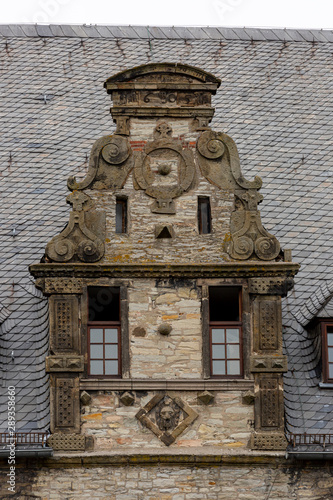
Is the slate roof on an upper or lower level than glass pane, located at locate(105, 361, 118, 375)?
upper

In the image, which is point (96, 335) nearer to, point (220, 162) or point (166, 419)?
point (166, 419)

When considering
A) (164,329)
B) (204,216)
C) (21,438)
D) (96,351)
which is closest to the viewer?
(21,438)

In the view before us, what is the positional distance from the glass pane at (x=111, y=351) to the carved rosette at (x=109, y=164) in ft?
9.09

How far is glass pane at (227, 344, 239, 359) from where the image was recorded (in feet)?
83.8

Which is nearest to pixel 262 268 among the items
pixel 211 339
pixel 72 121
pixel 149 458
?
pixel 211 339

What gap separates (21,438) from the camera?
2467 centimetres

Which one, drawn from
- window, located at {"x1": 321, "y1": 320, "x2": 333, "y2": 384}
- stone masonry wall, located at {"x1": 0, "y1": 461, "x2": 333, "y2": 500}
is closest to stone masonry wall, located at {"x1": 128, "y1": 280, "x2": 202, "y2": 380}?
stone masonry wall, located at {"x1": 0, "y1": 461, "x2": 333, "y2": 500}

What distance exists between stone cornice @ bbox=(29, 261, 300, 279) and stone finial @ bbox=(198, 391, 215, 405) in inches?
78.9

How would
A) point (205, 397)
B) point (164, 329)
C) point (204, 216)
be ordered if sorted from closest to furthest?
point (205, 397)
point (164, 329)
point (204, 216)

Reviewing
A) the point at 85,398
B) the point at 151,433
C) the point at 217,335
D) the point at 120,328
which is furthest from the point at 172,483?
the point at 120,328

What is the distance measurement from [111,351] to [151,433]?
1.55 meters

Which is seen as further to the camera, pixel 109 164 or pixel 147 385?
pixel 109 164

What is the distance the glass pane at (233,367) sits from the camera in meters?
25.5

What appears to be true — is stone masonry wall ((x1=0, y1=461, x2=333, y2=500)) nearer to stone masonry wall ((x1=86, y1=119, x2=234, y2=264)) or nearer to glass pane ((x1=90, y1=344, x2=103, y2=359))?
glass pane ((x1=90, y1=344, x2=103, y2=359))
